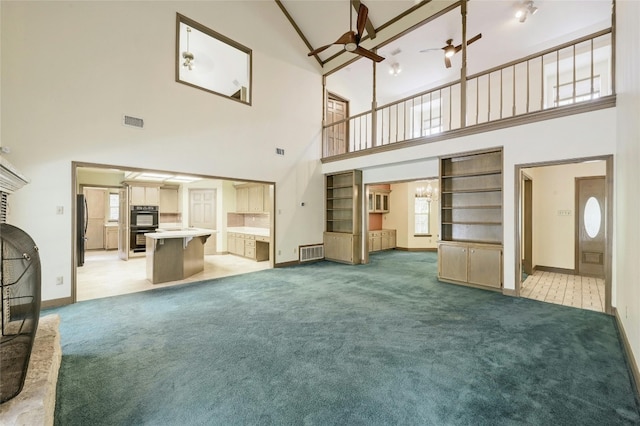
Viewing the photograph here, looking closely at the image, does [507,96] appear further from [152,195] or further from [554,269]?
[152,195]

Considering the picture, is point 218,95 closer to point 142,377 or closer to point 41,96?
point 41,96

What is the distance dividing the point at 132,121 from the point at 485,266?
6.67m

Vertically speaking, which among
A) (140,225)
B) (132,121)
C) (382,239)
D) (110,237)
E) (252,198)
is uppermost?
(132,121)

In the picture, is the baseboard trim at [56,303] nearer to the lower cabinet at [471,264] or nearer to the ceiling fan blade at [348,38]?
the ceiling fan blade at [348,38]

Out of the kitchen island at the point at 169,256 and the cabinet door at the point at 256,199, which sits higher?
the cabinet door at the point at 256,199

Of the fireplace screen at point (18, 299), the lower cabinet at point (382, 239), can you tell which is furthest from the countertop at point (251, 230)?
the fireplace screen at point (18, 299)

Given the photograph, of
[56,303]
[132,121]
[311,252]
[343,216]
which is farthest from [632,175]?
[56,303]

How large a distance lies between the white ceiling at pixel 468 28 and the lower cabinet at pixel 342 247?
4.82 m

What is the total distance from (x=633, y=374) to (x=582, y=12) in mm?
6624

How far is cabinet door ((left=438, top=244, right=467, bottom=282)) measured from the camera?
507cm

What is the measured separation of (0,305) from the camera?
5.26ft

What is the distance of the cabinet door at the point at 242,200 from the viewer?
8.93 meters

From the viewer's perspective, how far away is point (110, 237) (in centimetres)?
945

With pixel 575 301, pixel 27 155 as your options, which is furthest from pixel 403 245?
pixel 27 155
